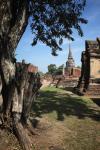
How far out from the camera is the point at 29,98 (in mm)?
9156

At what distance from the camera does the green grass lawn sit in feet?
28.4

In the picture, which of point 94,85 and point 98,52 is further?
point 98,52

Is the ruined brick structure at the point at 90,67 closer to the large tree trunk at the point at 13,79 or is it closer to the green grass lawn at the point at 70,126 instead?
the green grass lawn at the point at 70,126

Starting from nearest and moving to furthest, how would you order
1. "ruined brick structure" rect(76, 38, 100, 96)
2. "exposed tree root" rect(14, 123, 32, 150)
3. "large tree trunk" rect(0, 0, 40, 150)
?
"exposed tree root" rect(14, 123, 32, 150) → "large tree trunk" rect(0, 0, 40, 150) → "ruined brick structure" rect(76, 38, 100, 96)

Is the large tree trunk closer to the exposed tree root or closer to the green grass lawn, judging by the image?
the exposed tree root

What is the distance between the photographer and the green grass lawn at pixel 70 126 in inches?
341

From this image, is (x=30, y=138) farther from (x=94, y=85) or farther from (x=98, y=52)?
(x=98, y=52)

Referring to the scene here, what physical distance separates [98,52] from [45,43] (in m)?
8.64

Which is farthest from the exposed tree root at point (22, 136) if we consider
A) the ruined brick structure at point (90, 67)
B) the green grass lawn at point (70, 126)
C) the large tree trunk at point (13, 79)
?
the ruined brick structure at point (90, 67)

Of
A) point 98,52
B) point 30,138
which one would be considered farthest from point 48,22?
point 98,52

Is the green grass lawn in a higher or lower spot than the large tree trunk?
lower

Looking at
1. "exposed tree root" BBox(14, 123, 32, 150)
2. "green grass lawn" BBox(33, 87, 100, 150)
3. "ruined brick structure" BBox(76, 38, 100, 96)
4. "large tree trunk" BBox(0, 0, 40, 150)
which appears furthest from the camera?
"ruined brick structure" BBox(76, 38, 100, 96)

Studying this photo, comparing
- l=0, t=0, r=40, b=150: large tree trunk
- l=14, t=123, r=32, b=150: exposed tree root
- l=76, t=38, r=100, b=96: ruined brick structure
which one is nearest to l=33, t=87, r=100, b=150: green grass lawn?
l=14, t=123, r=32, b=150: exposed tree root

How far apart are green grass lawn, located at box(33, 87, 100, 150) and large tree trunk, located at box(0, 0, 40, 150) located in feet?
3.12
